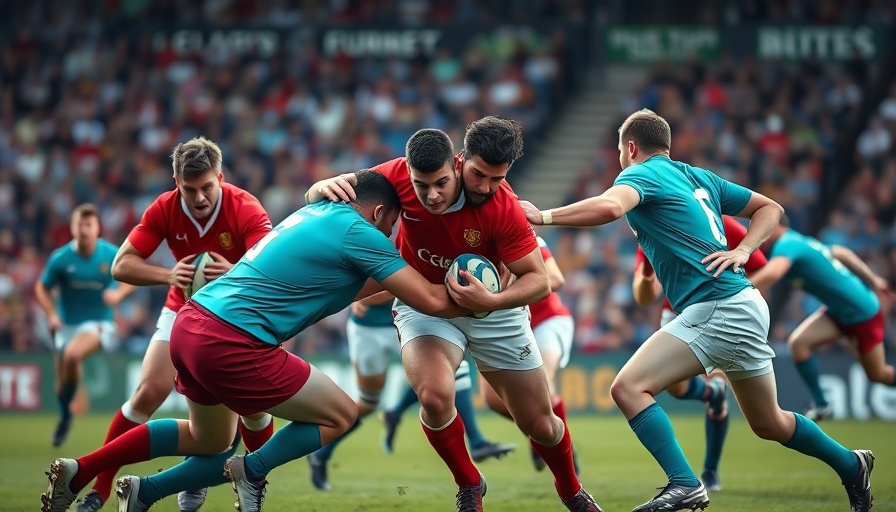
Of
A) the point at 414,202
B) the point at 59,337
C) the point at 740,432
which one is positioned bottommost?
the point at 740,432

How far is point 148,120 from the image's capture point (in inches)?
881

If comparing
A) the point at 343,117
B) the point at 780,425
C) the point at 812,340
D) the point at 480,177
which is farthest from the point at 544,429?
the point at 343,117

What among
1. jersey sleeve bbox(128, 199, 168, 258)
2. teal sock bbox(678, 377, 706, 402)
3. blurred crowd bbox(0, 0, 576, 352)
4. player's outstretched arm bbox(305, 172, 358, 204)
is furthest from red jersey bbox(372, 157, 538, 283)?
blurred crowd bbox(0, 0, 576, 352)

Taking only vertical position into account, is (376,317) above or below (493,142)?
below

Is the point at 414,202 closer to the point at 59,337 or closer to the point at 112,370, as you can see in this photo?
the point at 59,337

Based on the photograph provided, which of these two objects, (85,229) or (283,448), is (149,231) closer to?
(283,448)

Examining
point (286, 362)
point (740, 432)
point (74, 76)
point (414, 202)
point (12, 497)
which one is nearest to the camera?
point (286, 362)

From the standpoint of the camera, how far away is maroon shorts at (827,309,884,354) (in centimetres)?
A: 1152

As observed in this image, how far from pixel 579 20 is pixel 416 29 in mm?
3175

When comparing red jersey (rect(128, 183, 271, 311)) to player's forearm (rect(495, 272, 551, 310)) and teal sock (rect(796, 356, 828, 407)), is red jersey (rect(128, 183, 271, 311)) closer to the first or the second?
player's forearm (rect(495, 272, 551, 310))

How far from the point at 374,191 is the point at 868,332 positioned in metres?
6.64

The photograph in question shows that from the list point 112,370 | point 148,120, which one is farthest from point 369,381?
point 148,120

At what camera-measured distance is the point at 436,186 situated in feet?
21.8

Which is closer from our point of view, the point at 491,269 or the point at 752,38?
the point at 491,269
